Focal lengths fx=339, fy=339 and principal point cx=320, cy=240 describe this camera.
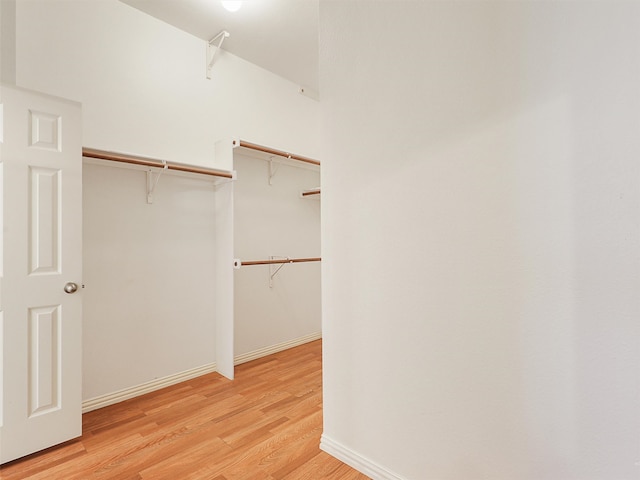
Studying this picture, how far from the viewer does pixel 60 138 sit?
190cm

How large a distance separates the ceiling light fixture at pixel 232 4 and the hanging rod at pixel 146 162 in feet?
3.68

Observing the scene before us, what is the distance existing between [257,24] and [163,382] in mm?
2908

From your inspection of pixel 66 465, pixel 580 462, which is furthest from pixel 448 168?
pixel 66 465

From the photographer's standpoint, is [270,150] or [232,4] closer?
[232,4]

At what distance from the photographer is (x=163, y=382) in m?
2.64

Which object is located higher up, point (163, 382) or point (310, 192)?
point (310, 192)

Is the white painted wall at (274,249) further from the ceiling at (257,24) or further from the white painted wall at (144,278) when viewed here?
the ceiling at (257,24)

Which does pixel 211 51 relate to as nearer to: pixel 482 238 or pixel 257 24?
pixel 257 24

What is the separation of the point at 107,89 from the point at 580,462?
317 cm

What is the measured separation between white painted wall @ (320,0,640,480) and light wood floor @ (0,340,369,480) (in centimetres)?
27

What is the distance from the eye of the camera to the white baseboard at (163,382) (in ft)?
7.58

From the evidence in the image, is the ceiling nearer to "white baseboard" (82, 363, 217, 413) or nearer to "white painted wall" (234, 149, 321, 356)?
"white painted wall" (234, 149, 321, 356)

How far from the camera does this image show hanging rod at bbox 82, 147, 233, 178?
6.99ft

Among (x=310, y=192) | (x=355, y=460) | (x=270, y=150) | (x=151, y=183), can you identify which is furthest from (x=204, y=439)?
(x=310, y=192)
